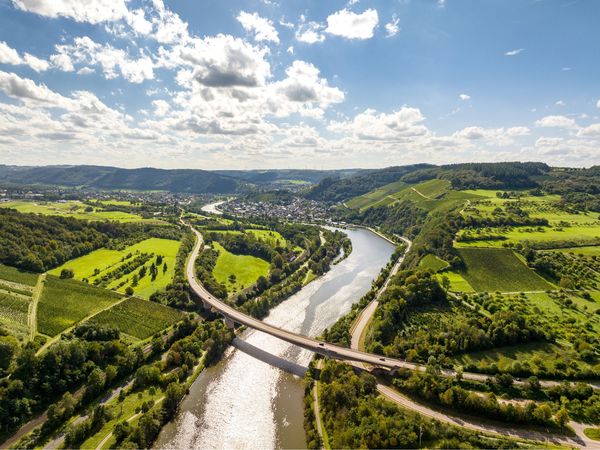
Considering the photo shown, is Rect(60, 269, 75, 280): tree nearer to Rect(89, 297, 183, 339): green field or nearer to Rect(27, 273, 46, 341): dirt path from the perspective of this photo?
Rect(27, 273, 46, 341): dirt path

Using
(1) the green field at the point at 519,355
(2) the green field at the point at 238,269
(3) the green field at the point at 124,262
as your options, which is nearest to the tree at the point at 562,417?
(1) the green field at the point at 519,355

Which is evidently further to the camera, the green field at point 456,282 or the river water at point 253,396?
the green field at point 456,282

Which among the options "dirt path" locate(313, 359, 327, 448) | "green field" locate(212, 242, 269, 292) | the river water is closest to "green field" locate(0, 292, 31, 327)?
the river water

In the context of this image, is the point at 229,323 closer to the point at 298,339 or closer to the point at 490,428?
the point at 298,339

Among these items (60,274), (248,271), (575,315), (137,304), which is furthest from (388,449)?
(60,274)

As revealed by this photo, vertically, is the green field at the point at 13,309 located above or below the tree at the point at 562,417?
above

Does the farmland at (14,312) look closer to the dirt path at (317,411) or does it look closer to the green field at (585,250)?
the dirt path at (317,411)

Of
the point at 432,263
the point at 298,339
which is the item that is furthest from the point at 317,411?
the point at 432,263
